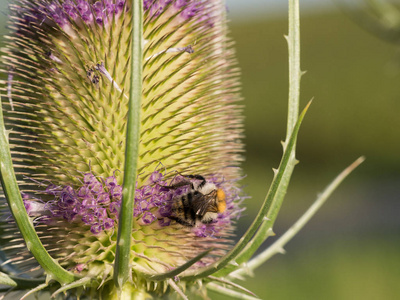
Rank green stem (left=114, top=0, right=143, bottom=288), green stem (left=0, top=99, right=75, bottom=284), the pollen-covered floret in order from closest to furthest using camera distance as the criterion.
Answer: green stem (left=114, top=0, right=143, bottom=288)
green stem (left=0, top=99, right=75, bottom=284)
the pollen-covered floret

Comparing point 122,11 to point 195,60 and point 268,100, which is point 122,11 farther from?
point 268,100

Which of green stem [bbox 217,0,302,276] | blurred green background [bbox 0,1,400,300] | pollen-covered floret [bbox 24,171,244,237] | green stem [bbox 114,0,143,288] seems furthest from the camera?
blurred green background [bbox 0,1,400,300]

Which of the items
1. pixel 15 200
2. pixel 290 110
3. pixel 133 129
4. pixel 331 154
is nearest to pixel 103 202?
pixel 15 200

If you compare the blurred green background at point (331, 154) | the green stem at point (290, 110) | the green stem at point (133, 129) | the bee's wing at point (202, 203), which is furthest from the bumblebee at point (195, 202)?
the blurred green background at point (331, 154)

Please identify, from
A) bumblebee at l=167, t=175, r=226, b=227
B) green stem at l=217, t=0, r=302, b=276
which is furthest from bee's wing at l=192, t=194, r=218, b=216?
green stem at l=217, t=0, r=302, b=276

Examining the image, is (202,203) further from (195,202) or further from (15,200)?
(15,200)

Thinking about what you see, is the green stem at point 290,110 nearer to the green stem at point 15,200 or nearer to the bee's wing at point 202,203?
the bee's wing at point 202,203

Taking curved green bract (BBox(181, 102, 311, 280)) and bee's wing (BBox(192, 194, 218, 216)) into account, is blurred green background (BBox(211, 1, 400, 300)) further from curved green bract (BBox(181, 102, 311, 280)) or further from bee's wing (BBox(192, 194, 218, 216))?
curved green bract (BBox(181, 102, 311, 280))
